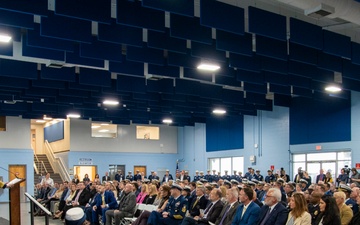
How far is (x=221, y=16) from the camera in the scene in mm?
8375

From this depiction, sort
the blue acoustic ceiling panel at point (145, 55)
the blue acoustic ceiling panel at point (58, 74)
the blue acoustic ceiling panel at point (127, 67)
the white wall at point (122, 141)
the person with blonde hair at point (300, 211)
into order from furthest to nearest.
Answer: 1. the white wall at point (122, 141)
2. the blue acoustic ceiling panel at point (58, 74)
3. the blue acoustic ceiling panel at point (127, 67)
4. the blue acoustic ceiling panel at point (145, 55)
5. the person with blonde hair at point (300, 211)

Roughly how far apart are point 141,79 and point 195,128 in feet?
41.7

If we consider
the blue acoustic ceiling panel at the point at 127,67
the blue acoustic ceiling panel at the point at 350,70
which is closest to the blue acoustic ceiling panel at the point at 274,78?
the blue acoustic ceiling panel at the point at 350,70

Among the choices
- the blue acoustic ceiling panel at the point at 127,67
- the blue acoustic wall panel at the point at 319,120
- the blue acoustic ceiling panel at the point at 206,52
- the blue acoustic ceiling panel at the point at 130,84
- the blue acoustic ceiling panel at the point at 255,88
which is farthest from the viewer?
the blue acoustic wall panel at the point at 319,120

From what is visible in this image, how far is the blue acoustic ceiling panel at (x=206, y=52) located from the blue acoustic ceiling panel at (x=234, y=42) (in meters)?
0.91

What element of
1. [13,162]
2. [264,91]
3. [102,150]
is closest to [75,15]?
[264,91]

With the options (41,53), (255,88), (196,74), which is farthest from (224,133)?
(41,53)

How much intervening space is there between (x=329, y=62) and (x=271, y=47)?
2.53 metres

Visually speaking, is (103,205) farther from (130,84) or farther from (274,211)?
(274,211)

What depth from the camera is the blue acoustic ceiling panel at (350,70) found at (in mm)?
12891

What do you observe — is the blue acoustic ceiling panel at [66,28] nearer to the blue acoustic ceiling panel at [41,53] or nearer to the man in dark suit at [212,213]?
the blue acoustic ceiling panel at [41,53]

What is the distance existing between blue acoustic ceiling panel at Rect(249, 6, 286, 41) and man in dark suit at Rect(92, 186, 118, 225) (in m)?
5.64

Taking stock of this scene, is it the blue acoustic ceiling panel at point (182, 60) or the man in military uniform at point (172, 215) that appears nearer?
the man in military uniform at point (172, 215)

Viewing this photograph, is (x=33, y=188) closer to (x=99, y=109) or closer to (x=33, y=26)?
(x=99, y=109)
